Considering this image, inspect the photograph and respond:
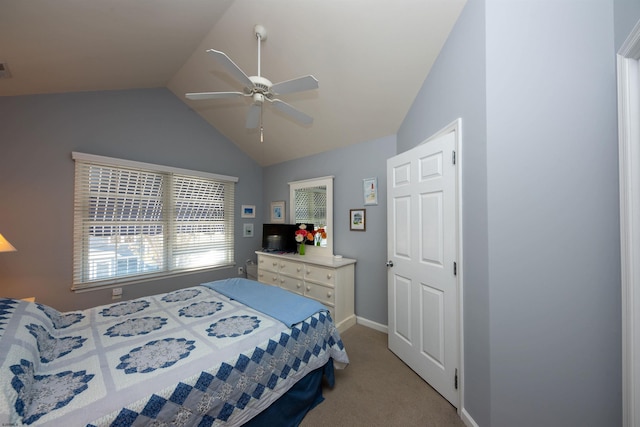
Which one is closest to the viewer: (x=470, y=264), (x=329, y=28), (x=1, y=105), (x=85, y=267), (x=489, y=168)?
(x=489, y=168)

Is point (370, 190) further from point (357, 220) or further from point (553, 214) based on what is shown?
point (553, 214)

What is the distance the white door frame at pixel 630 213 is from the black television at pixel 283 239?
2.89 metres

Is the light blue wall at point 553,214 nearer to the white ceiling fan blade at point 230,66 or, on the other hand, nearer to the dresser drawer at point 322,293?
the white ceiling fan blade at point 230,66

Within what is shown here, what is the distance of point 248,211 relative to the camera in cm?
420

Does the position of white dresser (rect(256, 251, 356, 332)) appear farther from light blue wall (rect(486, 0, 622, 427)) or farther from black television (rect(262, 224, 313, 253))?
light blue wall (rect(486, 0, 622, 427))

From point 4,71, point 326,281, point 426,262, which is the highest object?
point 4,71

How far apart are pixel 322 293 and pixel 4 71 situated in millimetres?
3483

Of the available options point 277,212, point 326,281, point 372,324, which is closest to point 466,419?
point 372,324

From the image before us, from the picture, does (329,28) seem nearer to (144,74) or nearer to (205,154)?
(144,74)

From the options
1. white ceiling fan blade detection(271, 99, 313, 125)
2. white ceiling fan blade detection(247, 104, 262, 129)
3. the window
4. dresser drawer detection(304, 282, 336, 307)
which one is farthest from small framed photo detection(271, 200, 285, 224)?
white ceiling fan blade detection(271, 99, 313, 125)

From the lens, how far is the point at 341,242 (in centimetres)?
322

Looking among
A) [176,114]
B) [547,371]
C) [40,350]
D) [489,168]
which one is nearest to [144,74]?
[176,114]

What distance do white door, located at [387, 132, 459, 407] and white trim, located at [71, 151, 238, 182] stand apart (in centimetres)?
275

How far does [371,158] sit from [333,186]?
2.20 feet
